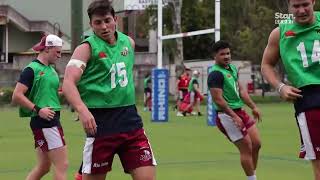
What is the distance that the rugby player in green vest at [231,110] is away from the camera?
1066 cm

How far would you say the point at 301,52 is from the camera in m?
6.77

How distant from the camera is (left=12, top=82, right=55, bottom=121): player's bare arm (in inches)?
349

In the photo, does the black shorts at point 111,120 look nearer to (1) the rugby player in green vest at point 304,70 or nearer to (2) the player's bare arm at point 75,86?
(2) the player's bare arm at point 75,86

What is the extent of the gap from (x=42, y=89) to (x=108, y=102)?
224cm

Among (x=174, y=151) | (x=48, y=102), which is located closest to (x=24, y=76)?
(x=48, y=102)

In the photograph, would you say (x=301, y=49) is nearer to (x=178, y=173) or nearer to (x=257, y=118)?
(x=257, y=118)

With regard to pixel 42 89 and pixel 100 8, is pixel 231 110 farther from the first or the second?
pixel 100 8

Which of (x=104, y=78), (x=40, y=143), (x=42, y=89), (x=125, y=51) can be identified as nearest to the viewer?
(x=104, y=78)

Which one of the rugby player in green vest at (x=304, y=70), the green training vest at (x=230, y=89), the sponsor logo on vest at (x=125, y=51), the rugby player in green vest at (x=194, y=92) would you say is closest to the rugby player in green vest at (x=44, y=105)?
the sponsor logo on vest at (x=125, y=51)

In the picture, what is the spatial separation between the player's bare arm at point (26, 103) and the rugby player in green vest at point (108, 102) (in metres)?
1.74

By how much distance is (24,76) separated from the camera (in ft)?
30.0

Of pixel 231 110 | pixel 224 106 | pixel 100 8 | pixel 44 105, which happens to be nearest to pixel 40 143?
pixel 44 105

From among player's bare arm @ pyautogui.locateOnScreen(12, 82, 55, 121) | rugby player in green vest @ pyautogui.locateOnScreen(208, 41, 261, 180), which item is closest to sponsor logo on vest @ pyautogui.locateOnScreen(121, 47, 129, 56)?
player's bare arm @ pyautogui.locateOnScreen(12, 82, 55, 121)

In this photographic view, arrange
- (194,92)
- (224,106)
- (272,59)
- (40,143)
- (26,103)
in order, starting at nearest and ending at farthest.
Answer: (272,59) → (26,103) → (40,143) → (224,106) → (194,92)
